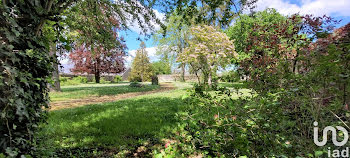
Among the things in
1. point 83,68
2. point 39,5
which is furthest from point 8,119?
point 83,68

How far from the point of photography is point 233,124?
5.40 ft

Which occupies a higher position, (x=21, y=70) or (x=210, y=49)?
(x=210, y=49)

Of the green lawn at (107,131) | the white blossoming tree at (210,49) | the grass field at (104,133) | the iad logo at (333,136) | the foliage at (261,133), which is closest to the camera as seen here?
the iad logo at (333,136)

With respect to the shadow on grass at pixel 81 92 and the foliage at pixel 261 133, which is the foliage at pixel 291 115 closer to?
the foliage at pixel 261 133

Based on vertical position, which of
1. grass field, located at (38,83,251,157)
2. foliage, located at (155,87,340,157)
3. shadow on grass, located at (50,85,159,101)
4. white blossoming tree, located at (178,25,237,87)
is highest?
white blossoming tree, located at (178,25,237,87)

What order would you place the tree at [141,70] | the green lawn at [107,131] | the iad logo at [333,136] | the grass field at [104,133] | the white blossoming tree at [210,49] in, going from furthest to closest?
1. the tree at [141,70]
2. the white blossoming tree at [210,49]
3. the green lawn at [107,131]
4. the grass field at [104,133]
5. the iad logo at [333,136]

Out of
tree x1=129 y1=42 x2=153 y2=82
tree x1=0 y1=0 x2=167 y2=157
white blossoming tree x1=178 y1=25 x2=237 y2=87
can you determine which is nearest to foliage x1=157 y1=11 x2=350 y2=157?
tree x1=0 y1=0 x2=167 y2=157

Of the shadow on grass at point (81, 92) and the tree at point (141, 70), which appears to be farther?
the tree at point (141, 70)

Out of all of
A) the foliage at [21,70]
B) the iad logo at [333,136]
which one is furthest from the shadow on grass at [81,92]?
the iad logo at [333,136]

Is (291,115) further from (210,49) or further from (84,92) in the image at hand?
(84,92)

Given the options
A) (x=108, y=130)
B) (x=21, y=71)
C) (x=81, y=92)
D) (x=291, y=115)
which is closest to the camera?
(x=21, y=71)

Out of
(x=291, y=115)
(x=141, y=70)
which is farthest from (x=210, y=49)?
(x=141, y=70)

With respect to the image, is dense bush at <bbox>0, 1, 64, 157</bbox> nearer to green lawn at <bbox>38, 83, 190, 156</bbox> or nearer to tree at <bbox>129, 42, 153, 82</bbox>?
green lawn at <bbox>38, 83, 190, 156</bbox>

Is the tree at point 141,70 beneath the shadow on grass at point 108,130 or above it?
above
